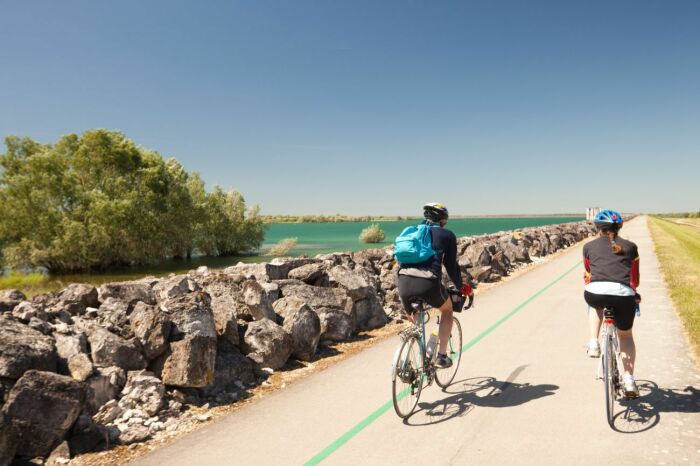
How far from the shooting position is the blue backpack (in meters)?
5.36

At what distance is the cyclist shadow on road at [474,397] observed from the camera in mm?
5596

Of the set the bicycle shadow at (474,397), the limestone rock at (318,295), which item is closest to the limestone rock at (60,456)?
the bicycle shadow at (474,397)

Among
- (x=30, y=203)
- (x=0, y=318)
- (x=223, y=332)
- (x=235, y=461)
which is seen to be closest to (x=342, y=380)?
(x=223, y=332)

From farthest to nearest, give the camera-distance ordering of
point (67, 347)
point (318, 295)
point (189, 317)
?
1. point (318, 295)
2. point (189, 317)
3. point (67, 347)

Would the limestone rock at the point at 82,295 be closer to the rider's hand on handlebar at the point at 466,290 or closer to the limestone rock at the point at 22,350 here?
the limestone rock at the point at 22,350

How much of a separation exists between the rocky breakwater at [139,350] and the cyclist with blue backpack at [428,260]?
3.20 metres

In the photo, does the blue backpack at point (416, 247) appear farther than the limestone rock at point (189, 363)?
No

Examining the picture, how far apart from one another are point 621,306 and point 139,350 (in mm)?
6390

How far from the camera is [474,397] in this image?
6180mm

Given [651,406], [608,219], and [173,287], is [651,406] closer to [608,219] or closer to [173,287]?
[608,219]

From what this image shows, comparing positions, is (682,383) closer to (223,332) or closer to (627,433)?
(627,433)

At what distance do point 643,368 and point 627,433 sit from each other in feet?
9.11

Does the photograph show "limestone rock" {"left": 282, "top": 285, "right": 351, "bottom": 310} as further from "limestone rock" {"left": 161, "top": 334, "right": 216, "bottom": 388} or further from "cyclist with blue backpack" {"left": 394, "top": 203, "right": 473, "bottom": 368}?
"cyclist with blue backpack" {"left": 394, "top": 203, "right": 473, "bottom": 368}

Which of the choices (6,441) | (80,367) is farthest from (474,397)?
(6,441)
